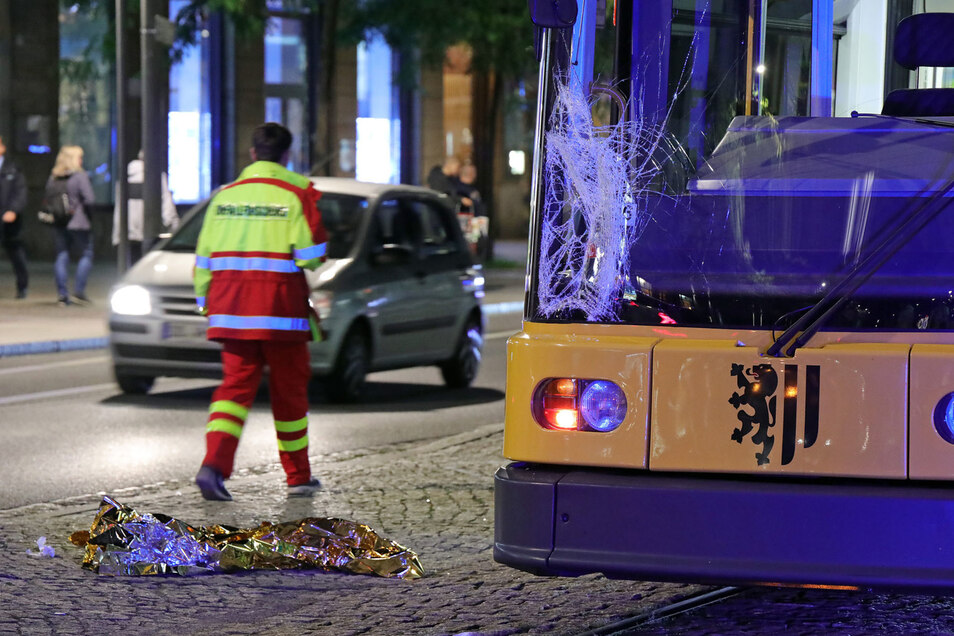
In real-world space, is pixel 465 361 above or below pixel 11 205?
below

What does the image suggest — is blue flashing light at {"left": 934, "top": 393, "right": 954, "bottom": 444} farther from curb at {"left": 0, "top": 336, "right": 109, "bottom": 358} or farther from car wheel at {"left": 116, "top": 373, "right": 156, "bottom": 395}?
curb at {"left": 0, "top": 336, "right": 109, "bottom": 358}

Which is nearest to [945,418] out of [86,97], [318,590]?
[318,590]

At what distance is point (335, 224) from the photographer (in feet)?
39.8

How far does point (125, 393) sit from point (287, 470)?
418 cm

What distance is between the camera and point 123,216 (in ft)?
62.8

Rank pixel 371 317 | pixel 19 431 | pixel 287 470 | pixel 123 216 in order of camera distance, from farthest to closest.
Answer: pixel 123 216 → pixel 371 317 → pixel 19 431 → pixel 287 470

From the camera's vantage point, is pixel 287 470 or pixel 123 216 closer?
pixel 287 470

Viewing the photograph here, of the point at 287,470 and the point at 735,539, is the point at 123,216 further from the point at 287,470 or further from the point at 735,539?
the point at 735,539

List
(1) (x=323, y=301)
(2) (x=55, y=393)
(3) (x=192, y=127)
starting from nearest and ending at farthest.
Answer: (1) (x=323, y=301), (2) (x=55, y=393), (3) (x=192, y=127)

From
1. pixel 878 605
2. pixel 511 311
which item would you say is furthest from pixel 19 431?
pixel 511 311

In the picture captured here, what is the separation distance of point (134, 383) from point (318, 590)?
624 cm

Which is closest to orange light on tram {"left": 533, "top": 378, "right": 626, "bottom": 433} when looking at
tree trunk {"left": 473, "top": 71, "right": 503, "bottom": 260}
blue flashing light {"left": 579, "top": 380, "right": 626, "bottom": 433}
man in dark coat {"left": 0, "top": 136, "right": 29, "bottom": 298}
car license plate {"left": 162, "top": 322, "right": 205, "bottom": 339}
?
blue flashing light {"left": 579, "top": 380, "right": 626, "bottom": 433}

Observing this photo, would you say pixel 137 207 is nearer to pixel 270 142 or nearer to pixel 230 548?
pixel 270 142

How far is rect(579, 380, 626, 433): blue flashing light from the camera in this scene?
185 inches
